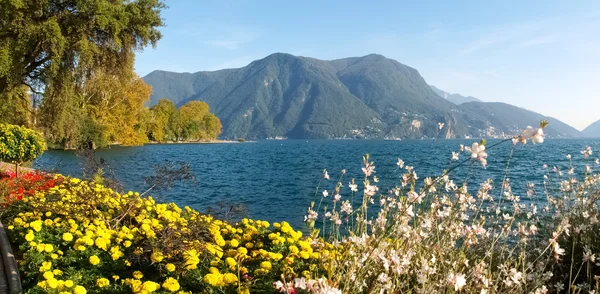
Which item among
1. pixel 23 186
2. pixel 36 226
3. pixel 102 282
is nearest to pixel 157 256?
pixel 102 282

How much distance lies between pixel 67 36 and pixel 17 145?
5.44m

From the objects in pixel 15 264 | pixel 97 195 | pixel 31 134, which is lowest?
pixel 15 264

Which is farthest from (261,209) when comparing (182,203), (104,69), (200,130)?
(200,130)

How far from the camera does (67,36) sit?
14883 millimetres

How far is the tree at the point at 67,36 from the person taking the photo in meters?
13.7

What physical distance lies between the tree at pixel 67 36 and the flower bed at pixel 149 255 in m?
10.7

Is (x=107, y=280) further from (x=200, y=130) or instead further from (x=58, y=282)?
(x=200, y=130)

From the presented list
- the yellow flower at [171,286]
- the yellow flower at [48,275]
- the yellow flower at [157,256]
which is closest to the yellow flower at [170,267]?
the yellow flower at [157,256]

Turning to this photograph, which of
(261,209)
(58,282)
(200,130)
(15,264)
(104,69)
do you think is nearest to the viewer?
(58,282)

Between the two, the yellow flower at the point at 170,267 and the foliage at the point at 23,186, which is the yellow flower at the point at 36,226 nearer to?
the yellow flower at the point at 170,267

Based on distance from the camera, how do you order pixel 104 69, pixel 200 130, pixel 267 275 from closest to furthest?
1. pixel 267 275
2. pixel 104 69
3. pixel 200 130

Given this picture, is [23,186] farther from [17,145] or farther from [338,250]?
[338,250]

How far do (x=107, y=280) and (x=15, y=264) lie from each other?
1.55 m

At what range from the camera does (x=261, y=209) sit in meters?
15.1
